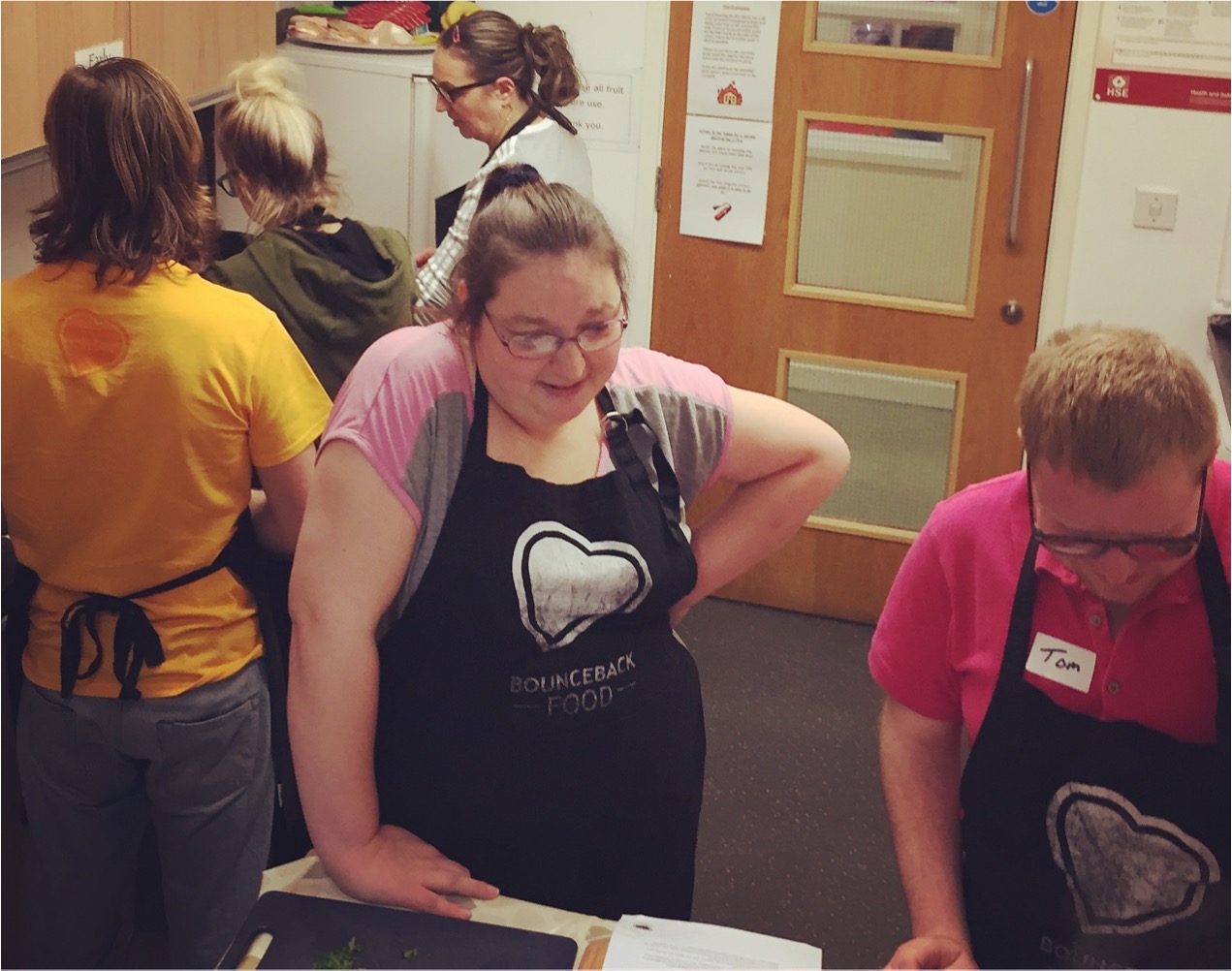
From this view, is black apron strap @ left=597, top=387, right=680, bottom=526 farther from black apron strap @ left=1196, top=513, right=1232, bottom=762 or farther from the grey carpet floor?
the grey carpet floor

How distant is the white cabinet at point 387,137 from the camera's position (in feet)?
11.6

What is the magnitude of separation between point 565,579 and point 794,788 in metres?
1.77

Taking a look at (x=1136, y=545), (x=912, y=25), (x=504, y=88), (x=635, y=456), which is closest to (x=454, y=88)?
(x=504, y=88)

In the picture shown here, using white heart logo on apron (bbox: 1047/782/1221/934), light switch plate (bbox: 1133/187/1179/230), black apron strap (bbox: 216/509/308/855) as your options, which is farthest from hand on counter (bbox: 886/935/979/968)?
light switch plate (bbox: 1133/187/1179/230)

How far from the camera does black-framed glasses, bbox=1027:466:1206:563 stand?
3.96 ft

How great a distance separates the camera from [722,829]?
113 inches

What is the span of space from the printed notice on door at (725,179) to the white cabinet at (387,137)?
0.54 metres

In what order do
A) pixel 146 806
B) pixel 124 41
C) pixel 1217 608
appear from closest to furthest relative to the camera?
pixel 1217 608, pixel 146 806, pixel 124 41

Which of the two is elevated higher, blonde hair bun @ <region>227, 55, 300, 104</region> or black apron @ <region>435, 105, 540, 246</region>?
blonde hair bun @ <region>227, 55, 300, 104</region>

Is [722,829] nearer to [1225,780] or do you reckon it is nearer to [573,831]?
[573,831]

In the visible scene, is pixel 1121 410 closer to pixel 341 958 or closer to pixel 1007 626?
pixel 1007 626

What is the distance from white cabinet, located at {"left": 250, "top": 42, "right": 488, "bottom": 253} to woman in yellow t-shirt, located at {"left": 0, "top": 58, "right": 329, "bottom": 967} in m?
1.81

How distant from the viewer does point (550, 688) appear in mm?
1438

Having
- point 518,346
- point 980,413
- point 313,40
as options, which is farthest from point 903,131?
point 518,346
